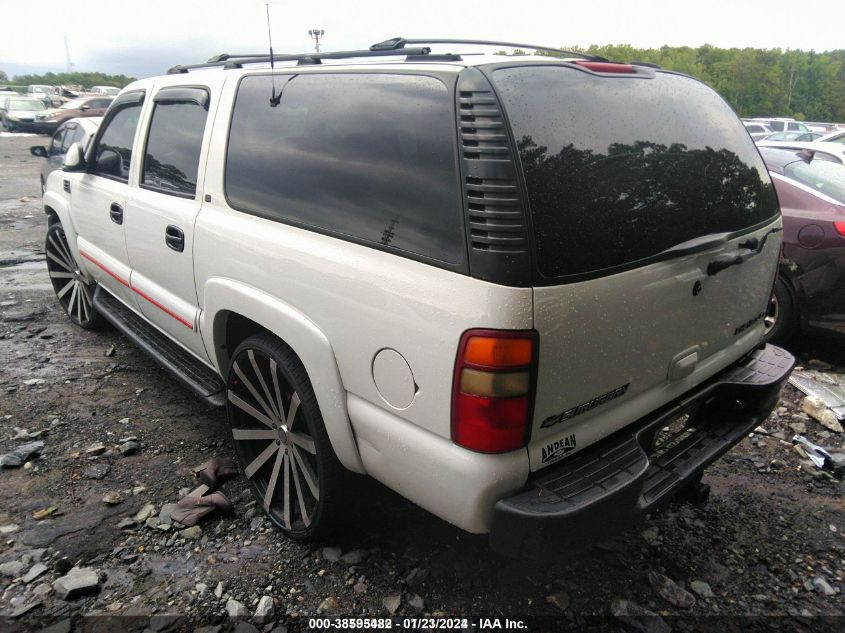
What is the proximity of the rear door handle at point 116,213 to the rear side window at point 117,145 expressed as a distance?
16 cm

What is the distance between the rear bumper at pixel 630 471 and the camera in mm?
1728

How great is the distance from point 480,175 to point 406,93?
18.6 inches

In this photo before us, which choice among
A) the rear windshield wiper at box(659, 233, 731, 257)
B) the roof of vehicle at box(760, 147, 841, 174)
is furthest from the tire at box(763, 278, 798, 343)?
the rear windshield wiper at box(659, 233, 731, 257)

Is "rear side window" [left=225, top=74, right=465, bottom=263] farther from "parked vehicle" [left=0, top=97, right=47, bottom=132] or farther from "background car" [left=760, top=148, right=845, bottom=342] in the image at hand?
"parked vehicle" [left=0, top=97, right=47, bottom=132]

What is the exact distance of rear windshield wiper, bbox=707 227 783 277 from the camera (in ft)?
7.11

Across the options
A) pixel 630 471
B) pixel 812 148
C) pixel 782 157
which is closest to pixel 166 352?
pixel 630 471

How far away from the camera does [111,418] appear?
A: 3.59m

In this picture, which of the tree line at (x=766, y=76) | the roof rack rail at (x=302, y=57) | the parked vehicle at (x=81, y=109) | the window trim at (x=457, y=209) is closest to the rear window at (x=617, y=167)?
the window trim at (x=457, y=209)

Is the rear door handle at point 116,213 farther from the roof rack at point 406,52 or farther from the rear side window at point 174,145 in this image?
the roof rack at point 406,52

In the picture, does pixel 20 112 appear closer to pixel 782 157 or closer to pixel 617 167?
pixel 782 157

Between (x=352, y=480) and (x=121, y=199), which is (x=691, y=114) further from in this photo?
(x=121, y=199)

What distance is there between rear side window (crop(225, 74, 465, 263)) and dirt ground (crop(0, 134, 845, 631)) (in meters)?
1.13

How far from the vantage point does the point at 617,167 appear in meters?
1.93

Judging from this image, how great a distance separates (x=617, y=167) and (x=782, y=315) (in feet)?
10.8
